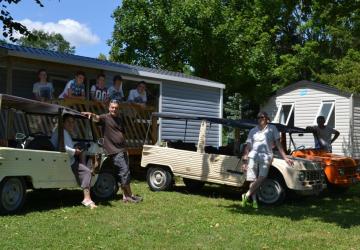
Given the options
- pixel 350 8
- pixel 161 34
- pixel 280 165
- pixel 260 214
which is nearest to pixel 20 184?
pixel 260 214

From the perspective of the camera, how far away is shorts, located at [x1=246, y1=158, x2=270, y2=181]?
32.0ft

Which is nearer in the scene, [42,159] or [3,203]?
[3,203]

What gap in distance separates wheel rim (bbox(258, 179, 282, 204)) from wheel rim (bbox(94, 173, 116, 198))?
2823 millimetres

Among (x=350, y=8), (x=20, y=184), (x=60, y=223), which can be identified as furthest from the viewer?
(x=350, y=8)

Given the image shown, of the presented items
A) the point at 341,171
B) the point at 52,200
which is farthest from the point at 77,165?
the point at 341,171

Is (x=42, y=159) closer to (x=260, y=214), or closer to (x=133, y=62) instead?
(x=260, y=214)

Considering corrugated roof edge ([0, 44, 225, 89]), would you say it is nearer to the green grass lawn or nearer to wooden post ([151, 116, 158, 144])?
wooden post ([151, 116, 158, 144])

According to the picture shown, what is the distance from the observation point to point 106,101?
13555mm

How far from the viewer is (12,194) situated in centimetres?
816

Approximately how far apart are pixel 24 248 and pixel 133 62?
2071cm

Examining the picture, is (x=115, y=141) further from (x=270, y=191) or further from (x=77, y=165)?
(x=270, y=191)

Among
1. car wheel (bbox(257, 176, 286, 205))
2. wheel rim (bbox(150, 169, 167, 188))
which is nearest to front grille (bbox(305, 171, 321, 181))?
car wheel (bbox(257, 176, 286, 205))

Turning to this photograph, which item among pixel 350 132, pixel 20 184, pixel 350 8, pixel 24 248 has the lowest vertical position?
pixel 24 248

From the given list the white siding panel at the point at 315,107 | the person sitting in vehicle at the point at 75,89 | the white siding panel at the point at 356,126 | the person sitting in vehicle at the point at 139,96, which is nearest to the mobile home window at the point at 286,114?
the white siding panel at the point at 315,107
